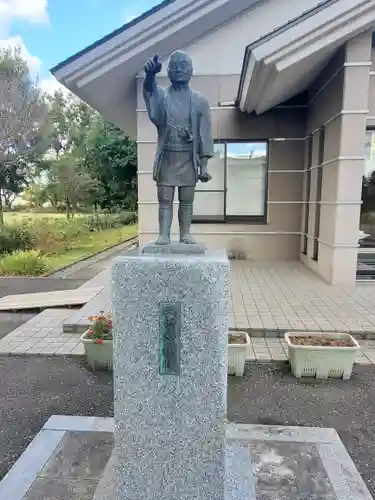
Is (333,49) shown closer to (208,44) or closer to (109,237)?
(208,44)

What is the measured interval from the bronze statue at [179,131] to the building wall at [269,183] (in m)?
5.85

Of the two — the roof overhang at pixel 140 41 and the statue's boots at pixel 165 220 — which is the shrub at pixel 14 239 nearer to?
the roof overhang at pixel 140 41

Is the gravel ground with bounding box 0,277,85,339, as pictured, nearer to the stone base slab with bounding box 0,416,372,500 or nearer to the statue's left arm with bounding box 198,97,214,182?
the stone base slab with bounding box 0,416,372,500

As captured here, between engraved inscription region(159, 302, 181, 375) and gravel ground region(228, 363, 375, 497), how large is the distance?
1456 mm

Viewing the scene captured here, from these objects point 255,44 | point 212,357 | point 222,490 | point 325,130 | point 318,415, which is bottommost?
point 318,415

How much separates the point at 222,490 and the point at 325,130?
6808 mm

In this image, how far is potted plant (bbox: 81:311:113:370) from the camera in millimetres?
3965

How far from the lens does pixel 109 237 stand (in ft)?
57.3

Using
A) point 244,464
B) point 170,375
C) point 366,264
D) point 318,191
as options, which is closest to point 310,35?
point 318,191

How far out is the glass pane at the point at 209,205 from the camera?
30.2 ft

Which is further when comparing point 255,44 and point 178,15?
point 178,15

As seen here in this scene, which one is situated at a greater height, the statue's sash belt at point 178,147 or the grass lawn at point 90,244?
the statue's sash belt at point 178,147

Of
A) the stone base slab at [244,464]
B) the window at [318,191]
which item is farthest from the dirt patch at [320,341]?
the window at [318,191]

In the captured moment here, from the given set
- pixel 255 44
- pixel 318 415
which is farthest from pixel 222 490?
pixel 255 44
